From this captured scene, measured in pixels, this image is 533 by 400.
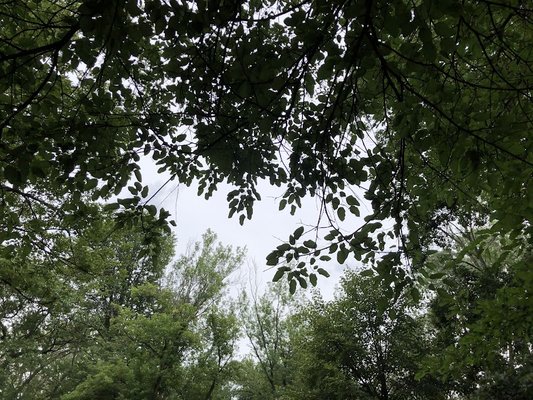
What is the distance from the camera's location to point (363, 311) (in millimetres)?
11602

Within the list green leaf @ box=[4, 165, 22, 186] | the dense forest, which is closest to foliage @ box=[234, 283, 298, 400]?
the dense forest

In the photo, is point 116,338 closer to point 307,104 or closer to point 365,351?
point 365,351

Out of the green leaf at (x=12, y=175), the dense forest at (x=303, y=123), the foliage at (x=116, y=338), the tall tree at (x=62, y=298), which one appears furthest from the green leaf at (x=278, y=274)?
the foliage at (x=116, y=338)

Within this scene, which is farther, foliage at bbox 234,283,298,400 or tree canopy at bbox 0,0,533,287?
foliage at bbox 234,283,298,400

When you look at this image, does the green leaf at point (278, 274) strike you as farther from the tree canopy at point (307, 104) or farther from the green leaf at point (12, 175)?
the green leaf at point (12, 175)

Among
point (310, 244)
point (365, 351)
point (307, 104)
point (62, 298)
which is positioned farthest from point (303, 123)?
point (365, 351)

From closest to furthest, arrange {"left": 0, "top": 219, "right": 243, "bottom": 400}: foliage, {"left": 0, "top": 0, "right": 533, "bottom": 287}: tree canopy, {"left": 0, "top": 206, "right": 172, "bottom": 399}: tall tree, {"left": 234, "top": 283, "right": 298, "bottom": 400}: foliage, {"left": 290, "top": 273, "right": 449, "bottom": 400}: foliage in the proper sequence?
{"left": 0, "top": 0, "right": 533, "bottom": 287}: tree canopy
{"left": 0, "top": 206, "right": 172, "bottom": 399}: tall tree
{"left": 0, "top": 219, "right": 243, "bottom": 400}: foliage
{"left": 290, "top": 273, "right": 449, "bottom": 400}: foliage
{"left": 234, "top": 283, "right": 298, "bottom": 400}: foliage

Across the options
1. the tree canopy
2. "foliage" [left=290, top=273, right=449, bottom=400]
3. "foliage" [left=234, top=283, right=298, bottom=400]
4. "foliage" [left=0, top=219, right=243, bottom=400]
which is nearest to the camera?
the tree canopy

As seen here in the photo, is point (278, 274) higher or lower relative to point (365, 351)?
lower

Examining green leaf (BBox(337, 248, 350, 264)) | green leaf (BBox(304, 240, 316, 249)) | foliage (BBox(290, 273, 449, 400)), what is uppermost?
foliage (BBox(290, 273, 449, 400))

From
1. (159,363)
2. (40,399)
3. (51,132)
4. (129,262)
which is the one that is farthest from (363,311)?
(40,399)

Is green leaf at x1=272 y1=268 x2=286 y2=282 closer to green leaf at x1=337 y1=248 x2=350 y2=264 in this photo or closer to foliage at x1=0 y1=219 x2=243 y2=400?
green leaf at x1=337 y1=248 x2=350 y2=264

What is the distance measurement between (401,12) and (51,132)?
180cm

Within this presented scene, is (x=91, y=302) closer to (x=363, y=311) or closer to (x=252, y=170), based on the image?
(x=363, y=311)
